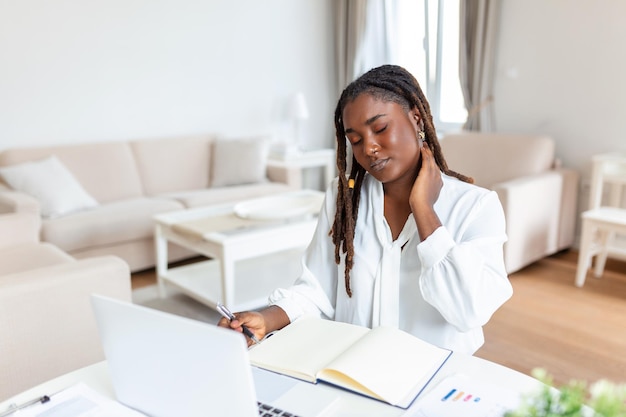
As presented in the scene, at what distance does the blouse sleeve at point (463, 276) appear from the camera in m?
1.04

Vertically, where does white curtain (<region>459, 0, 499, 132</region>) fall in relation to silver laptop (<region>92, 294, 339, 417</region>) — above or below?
above

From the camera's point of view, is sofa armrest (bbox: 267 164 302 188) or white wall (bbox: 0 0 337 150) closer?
white wall (bbox: 0 0 337 150)

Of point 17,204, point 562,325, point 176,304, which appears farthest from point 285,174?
point 562,325

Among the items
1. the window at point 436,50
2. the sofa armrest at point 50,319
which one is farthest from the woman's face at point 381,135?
the window at point 436,50

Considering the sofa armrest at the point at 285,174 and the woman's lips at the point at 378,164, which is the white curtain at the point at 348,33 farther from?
the woman's lips at the point at 378,164

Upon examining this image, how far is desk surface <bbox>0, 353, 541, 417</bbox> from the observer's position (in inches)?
33.5

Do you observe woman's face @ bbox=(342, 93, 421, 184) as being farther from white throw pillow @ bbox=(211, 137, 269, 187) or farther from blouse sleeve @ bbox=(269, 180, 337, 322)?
white throw pillow @ bbox=(211, 137, 269, 187)

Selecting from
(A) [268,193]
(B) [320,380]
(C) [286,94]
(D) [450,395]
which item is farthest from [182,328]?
(C) [286,94]

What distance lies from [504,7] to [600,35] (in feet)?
2.38

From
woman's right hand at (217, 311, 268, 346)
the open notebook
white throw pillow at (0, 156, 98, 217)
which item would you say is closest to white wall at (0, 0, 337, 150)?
white throw pillow at (0, 156, 98, 217)

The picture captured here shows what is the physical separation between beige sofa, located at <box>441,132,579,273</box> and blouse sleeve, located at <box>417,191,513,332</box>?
2180 millimetres

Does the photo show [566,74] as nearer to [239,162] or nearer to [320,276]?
[239,162]

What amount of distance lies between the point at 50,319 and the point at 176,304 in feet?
4.10

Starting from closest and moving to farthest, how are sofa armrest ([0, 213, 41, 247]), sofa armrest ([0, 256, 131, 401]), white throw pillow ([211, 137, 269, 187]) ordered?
sofa armrest ([0, 256, 131, 401])
sofa armrest ([0, 213, 41, 247])
white throw pillow ([211, 137, 269, 187])
